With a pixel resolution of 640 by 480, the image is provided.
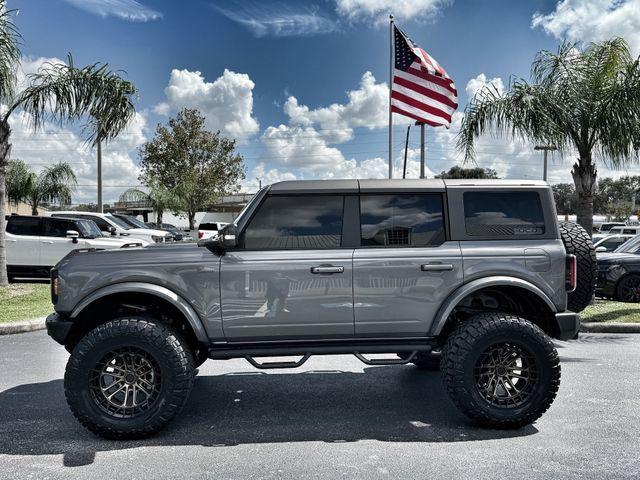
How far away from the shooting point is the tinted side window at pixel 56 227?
526 inches

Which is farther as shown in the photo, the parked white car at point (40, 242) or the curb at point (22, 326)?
the parked white car at point (40, 242)

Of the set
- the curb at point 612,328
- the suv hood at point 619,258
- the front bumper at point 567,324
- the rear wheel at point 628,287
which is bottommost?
the curb at point 612,328

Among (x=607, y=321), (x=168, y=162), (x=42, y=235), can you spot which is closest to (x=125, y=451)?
(x=607, y=321)

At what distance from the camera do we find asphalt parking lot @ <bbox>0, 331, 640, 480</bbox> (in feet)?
11.4

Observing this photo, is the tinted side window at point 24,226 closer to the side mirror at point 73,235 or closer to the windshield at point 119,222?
the side mirror at point 73,235

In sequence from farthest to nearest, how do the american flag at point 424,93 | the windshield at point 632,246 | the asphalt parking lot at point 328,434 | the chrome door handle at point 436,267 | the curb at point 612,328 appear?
the american flag at point 424,93 → the windshield at point 632,246 → the curb at point 612,328 → the chrome door handle at point 436,267 → the asphalt parking lot at point 328,434

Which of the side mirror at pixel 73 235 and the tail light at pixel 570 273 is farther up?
the side mirror at pixel 73 235

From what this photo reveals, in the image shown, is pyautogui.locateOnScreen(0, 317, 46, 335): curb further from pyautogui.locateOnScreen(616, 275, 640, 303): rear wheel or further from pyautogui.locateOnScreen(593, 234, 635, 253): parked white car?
pyautogui.locateOnScreen(593, 234, 635, 253): parked white car

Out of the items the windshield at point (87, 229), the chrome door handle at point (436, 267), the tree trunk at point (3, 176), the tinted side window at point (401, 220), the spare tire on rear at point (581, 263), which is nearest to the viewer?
the chrome door handle at point (436, 267)

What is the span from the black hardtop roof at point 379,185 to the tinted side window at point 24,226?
11.3 metres

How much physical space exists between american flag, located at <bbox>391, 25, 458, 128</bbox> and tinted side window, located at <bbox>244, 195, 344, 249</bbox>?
8347mm

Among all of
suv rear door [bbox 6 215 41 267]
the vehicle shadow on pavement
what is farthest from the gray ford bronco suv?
suv rear door [bbox 6 215 41 267]

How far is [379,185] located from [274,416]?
2.12 meters

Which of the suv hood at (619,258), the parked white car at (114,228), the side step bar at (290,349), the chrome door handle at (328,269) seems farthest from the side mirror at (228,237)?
the parked white car at (114,228)
